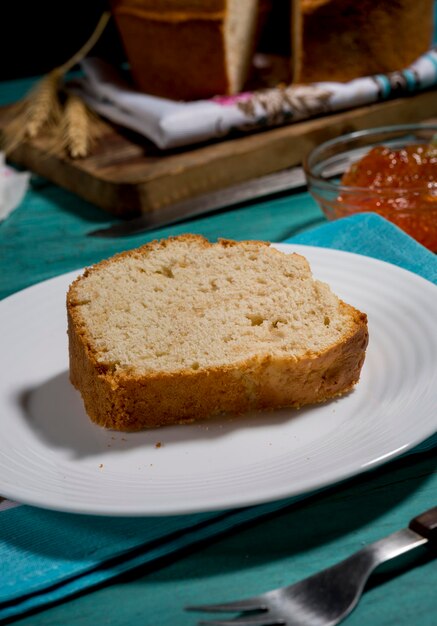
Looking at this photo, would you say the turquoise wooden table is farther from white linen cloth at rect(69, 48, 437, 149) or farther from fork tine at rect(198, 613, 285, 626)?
white linen cloth at rect(69, 48, 437, 149)

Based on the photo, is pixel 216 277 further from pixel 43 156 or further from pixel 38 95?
pixel 38 95

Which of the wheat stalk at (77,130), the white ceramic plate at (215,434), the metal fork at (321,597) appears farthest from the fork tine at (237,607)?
the wheat stalk at (77,130)

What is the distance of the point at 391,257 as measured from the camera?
214 centimetres

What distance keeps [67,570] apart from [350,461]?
488 millimetres

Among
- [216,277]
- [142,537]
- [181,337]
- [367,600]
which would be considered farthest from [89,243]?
[367,600]

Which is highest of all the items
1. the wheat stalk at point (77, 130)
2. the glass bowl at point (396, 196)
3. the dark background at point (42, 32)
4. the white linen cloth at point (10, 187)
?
the glass bowl at point (396, 196)

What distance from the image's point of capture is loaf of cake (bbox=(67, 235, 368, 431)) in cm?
156

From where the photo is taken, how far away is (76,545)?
134 cm

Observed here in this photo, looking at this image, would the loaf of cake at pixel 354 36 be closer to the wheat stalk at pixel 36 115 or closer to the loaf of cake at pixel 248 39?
the loaf of cake at pixel 248 39

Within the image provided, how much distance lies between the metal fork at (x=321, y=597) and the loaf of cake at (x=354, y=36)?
263 cm

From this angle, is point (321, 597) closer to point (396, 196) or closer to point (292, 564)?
point (292, 564)

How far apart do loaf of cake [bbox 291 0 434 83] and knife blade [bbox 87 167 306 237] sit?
665 mm

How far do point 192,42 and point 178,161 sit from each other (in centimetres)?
67

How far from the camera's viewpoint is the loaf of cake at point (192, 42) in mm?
3350
